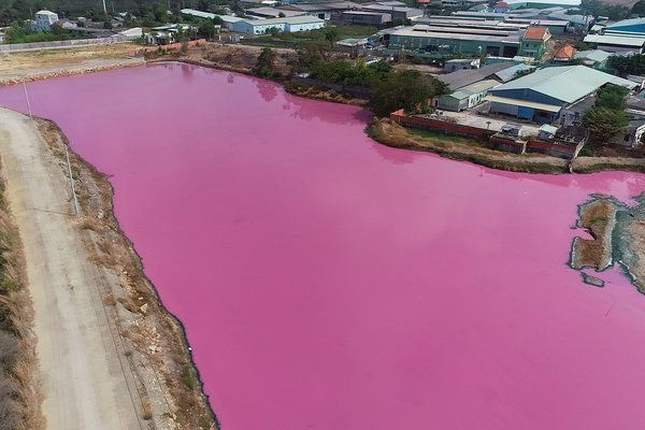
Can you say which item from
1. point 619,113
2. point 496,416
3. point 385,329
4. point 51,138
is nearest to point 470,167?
point 619,113

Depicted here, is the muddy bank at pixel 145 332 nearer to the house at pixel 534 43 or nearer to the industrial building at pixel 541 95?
the industrial building at pixel 541 95

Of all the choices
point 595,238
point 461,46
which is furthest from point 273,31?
point 595,238

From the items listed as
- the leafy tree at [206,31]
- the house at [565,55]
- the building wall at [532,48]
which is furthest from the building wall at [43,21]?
the house at [565,55]

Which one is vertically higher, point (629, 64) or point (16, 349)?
point (629, 64)

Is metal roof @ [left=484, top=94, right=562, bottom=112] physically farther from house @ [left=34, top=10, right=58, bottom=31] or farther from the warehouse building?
house @ [left=34, top=10, right=58, bottom=31]

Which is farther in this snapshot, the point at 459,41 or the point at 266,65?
the point at 459,41

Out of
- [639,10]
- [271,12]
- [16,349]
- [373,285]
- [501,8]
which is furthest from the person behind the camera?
[501,8]

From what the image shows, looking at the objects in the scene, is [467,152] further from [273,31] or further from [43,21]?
[43,21]

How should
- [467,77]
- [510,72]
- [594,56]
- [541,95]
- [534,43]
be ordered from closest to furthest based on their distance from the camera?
1. [541,95]
2. [467,77]
3. [510,72]
4. [594,56]
5. [534,43]
